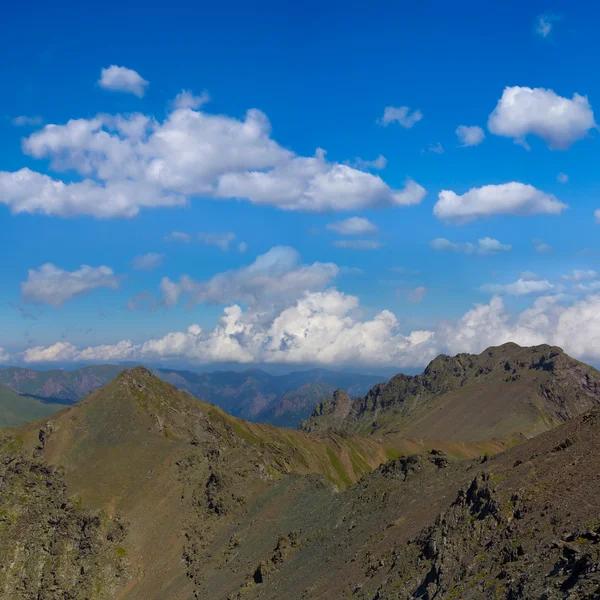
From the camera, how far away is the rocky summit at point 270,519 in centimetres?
4956

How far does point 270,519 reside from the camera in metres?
110

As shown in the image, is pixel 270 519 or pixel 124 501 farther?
pixel 124 501

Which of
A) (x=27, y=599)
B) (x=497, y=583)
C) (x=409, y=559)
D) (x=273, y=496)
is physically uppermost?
(x=497, y=583)

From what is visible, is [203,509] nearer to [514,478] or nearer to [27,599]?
[27,599]

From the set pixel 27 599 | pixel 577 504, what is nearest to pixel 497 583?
pixel 577 504

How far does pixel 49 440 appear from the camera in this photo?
161625 mm

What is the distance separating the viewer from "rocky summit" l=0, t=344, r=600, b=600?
1951 inches

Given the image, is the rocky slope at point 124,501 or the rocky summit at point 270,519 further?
the rocky slope at point 124,501

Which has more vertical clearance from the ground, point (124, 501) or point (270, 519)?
point (124, 501)

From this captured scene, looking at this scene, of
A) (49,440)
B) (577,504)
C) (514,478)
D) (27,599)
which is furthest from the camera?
(49,440)

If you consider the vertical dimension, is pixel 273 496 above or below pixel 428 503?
below

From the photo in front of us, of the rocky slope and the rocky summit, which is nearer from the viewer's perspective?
the rocky summit

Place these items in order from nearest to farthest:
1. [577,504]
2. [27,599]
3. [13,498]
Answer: [577,504] → [27,599] → [13,498]

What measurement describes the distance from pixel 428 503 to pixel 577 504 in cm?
3028
